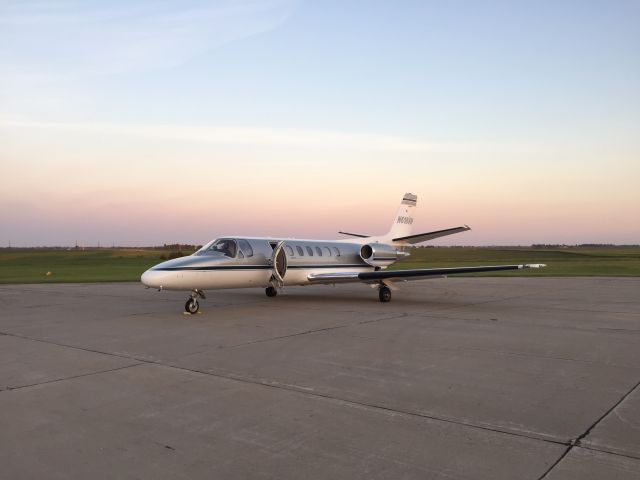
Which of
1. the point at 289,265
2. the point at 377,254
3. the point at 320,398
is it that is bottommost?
the point at 320,398

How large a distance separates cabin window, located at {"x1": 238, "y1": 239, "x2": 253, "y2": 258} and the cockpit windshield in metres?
0.20

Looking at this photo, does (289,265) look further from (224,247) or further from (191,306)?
(191,306)

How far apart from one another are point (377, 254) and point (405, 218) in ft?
12.3

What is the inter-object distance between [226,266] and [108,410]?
8.99 m

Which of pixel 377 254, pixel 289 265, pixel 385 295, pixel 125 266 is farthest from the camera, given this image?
pixel 125 266

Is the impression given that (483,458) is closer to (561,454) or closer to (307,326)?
(561,454)

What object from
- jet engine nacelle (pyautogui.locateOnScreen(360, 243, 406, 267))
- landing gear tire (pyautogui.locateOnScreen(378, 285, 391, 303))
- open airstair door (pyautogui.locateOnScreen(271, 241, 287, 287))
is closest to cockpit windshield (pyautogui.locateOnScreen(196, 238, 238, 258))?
open airstair door (pyautogui.locateOnScreen(271, 241, 287, 287))

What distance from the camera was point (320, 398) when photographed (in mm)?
5957

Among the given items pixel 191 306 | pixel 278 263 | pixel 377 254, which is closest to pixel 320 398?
pixel 191 306

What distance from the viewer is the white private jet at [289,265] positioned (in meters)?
13.3

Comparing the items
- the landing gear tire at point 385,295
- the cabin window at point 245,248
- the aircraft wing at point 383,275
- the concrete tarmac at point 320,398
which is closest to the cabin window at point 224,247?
the cabin window at point 245,248

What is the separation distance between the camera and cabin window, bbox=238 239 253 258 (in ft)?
49.7

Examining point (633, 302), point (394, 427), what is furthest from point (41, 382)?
point (633, 302)

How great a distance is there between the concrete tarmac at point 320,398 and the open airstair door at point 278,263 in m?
3.78
